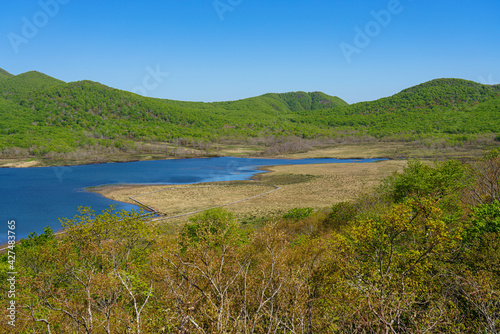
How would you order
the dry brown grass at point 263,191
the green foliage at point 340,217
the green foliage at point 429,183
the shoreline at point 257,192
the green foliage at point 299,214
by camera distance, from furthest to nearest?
the dry brown grass at point 263,191
the shoreline at point 257,192
the green foliage at point 299,214
the green foliage at point 340,217
the green foliage at point 429,183

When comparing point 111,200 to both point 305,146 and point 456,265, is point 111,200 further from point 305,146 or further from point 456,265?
point 305,146

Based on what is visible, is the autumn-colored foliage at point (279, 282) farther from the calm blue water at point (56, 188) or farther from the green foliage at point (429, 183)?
the calm blue water at point (56, 188)

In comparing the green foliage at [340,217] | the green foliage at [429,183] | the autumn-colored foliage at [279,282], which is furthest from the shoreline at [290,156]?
the autumn-colored foliage at [279,282]

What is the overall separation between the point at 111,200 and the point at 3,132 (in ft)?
501

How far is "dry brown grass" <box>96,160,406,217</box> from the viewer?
52.4 meters

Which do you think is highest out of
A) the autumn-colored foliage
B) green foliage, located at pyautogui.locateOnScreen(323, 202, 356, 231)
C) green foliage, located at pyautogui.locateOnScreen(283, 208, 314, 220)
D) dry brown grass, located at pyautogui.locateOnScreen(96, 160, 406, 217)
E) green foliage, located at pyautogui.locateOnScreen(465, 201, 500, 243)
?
green foliage, located at pyautogui.locateOnScreen(465, 201, 500, 243)

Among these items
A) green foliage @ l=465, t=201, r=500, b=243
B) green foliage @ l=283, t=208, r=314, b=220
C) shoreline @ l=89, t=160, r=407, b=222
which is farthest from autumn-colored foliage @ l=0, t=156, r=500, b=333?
shoreline @ l=89, t=160, r=407, b=222

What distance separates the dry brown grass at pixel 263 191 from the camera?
5244cm

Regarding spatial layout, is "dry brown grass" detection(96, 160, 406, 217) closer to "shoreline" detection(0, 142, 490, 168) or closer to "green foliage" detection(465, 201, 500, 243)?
"green foliage" detection(465, 201, 500, 243)

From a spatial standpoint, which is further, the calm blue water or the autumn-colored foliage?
the calm blue water

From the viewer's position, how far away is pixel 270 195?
61500mm

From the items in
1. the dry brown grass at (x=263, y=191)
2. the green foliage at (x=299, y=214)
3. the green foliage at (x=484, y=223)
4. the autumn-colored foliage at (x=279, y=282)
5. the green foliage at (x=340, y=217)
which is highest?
the green foliage at (x=484, y=223)

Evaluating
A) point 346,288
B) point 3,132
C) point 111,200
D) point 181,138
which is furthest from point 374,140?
point 3,132

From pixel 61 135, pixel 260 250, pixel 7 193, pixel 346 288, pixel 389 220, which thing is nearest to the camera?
pixel 346 288
